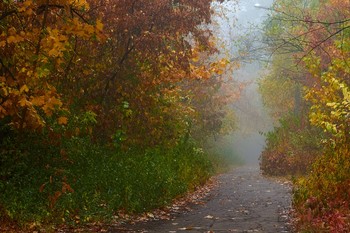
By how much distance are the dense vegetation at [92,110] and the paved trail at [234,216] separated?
39.3 inches

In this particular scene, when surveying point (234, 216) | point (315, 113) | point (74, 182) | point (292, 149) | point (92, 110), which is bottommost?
point (234, 216)

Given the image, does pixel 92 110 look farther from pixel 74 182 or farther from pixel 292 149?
pixel 292 149

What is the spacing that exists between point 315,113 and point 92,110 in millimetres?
7565

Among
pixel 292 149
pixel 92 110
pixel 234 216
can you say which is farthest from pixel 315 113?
pixel 292 149

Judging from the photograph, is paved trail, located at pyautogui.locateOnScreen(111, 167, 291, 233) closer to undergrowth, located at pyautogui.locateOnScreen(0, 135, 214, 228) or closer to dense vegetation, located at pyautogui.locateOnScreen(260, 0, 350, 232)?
dense vegetation, located at pyautogui.locateOnScreen(260, 0, 350, 232)

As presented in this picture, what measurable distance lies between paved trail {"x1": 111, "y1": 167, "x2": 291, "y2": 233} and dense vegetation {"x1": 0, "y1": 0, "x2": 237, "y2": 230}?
100cm

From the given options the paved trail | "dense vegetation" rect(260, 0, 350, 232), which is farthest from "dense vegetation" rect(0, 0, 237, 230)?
"dense vegetation" rect(260, 0, 350, 232)

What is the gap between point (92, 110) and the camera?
12594 millimetres

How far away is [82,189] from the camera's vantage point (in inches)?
404

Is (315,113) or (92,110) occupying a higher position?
(92,110)

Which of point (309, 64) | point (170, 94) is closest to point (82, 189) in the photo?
point (170, 94)

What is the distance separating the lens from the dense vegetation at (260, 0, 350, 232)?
9.16 meters

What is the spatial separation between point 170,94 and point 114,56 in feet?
9.58

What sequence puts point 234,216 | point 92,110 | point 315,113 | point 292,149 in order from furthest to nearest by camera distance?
1. point 292,149
2. point 315,113
3. point 92,110
4. point 234,216
